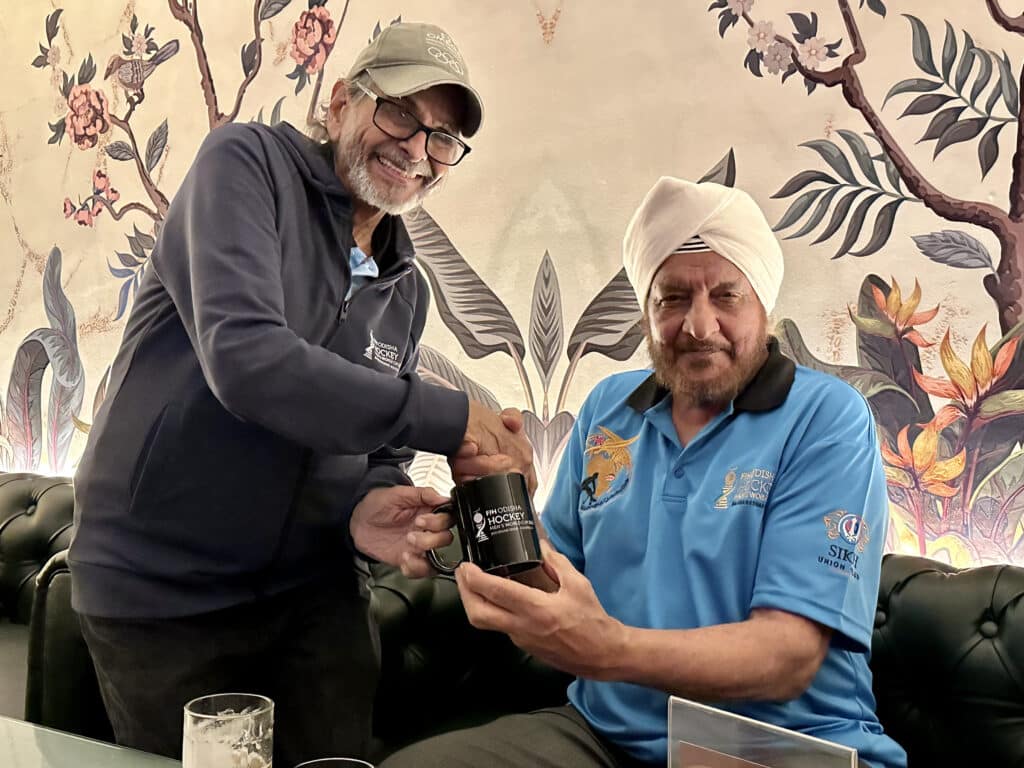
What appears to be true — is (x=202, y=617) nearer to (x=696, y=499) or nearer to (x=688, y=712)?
(x=696, y=499)

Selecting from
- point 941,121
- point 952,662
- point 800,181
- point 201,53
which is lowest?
point 952,662

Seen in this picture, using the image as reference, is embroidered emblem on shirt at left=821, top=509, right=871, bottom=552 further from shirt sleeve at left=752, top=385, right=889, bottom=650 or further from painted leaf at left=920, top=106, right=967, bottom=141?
painted leaf at left=920, top=106, right=967, bottom=141

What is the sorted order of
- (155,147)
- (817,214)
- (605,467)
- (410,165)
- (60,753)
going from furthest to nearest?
1. (155,147)
2. (817,214)
3. (605,467)
4. (410,165)
5. (60,753)

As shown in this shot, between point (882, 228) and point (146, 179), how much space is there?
8.41 ft

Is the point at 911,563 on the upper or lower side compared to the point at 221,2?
lower

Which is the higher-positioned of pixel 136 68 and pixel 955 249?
pixel 136 68

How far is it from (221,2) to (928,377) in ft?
8.56

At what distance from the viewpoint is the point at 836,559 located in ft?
4.37

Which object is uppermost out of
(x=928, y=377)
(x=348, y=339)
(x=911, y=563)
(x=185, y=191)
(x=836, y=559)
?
(x=185, y=191)

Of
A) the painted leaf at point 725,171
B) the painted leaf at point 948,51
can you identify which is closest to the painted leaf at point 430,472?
the painted leaf at point 725,171

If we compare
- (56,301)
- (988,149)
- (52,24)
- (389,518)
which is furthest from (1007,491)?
(52,24)

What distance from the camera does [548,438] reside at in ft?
8.15

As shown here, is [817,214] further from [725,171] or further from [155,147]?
[155,147]

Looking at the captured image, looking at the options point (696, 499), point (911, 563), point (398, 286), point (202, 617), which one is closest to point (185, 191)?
point (398, 286)
